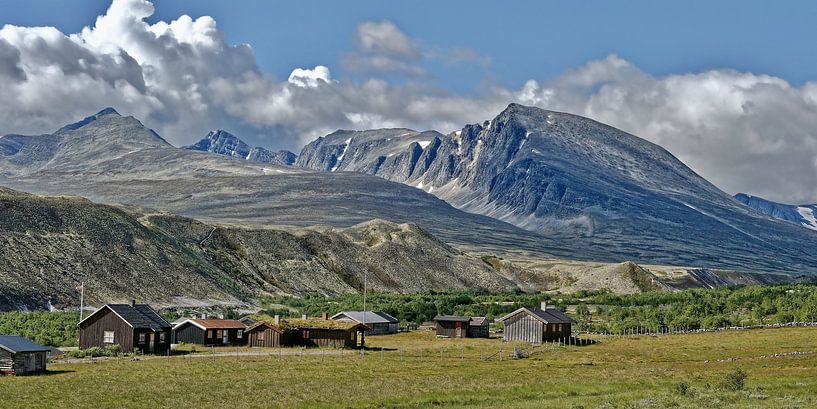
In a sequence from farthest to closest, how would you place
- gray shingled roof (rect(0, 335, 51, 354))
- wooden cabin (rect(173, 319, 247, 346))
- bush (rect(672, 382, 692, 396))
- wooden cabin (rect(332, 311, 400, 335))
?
wooden cabin (rect(332, 311, 400, 335)) → wooden cabin (rect(173, 319, 247, 346)) → gray shingled roof (rect(0, 335, 51, 354)) → bush (rect(672, 382, 692, 396))

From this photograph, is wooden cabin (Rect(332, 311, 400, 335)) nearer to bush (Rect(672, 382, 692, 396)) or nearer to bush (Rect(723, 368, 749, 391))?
bush (Rect(723, 368, 749, 391))

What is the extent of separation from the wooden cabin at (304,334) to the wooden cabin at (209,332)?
160cm

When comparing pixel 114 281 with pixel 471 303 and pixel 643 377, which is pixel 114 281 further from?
pixel 643 377

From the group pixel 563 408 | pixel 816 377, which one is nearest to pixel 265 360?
pixel 563 408

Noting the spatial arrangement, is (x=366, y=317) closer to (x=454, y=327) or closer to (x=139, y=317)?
(x=454, y=327)

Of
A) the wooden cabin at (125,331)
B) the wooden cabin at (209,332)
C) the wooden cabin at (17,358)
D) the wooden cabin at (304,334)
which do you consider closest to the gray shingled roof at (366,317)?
the wooden cabin at (304,334)

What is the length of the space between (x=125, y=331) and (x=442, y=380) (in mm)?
32359

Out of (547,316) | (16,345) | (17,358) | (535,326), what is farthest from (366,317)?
(17,358)

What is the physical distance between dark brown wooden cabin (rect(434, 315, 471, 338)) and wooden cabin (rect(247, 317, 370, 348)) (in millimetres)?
20056

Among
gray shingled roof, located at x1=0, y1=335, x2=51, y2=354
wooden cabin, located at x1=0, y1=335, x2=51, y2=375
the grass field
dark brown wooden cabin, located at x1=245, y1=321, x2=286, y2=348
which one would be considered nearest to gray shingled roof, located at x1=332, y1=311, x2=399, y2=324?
dark brown wooden cabin, located at x1=245, y1=321, x2=286, y2=348

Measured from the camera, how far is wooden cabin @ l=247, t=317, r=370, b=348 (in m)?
89.2

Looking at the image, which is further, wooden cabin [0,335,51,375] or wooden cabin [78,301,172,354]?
wooden cabin [78,301,172,354]

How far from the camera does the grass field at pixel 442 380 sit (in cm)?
4597

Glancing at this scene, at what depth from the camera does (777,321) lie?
109688mm
